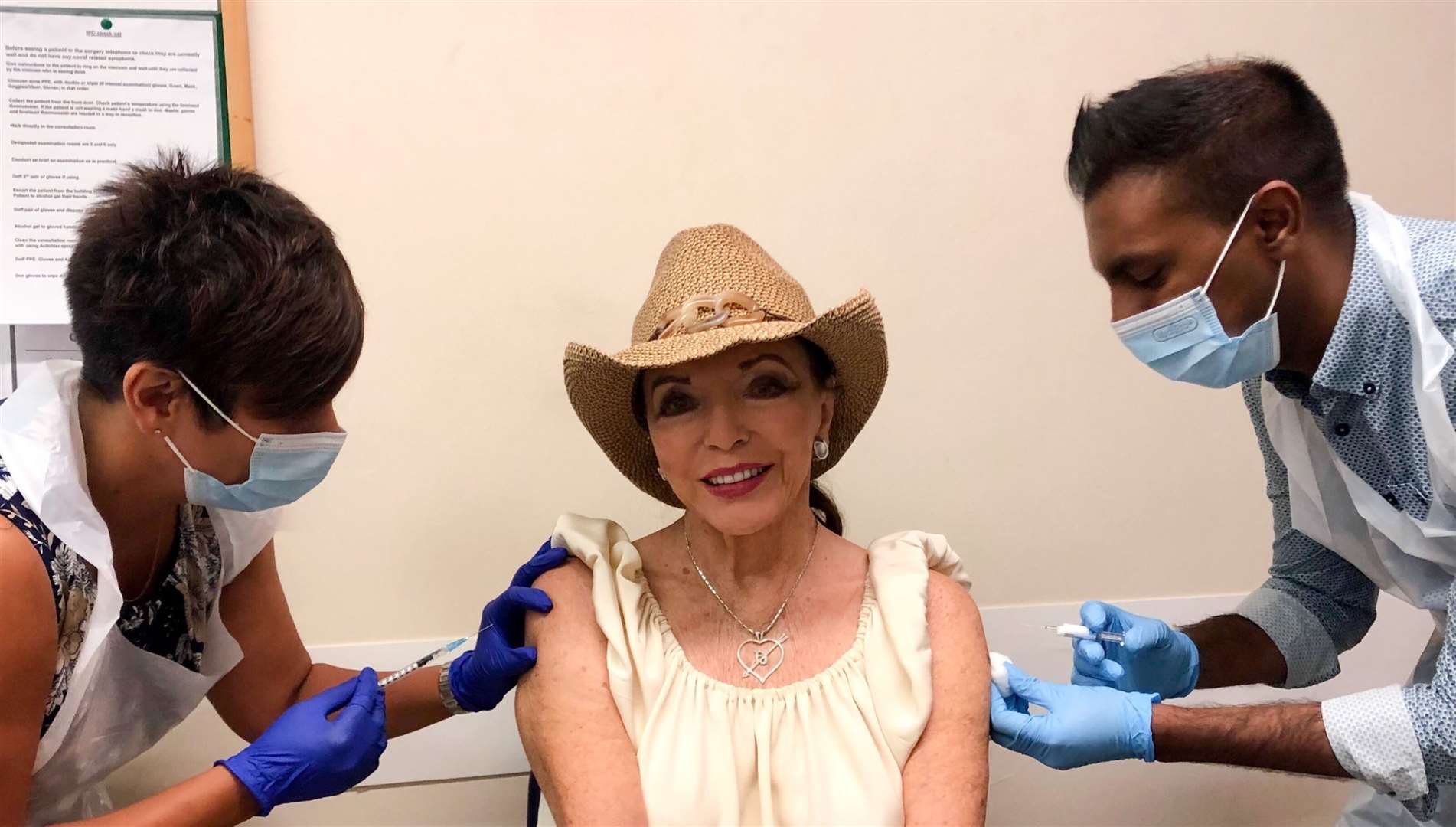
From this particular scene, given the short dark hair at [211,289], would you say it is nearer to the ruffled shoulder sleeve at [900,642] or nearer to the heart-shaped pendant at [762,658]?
the heart-shaped pendant at [762,658]

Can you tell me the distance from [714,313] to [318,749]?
77 centimetres

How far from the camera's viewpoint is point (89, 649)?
1.16 metres

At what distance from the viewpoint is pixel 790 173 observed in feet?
5.98

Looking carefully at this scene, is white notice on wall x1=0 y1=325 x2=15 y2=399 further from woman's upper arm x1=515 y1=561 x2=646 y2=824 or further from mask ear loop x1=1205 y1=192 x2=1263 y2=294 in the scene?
mask ear loop x1=1205 y1=192 x2=1263 y2=294

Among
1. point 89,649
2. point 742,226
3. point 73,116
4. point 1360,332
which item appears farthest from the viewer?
point 742,226

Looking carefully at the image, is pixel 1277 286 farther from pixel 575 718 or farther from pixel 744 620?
pixel 575 718

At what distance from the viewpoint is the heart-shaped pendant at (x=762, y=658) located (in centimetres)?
125

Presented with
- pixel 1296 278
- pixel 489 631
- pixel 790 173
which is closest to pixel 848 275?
pixel 790 173

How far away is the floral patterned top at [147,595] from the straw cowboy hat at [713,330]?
1.98ft

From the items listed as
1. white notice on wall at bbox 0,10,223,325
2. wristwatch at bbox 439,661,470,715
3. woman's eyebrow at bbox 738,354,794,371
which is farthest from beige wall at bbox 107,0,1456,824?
woman's eyebrow at bbox 738,354,794,371

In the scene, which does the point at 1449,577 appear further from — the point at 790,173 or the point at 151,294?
the point at 151,294

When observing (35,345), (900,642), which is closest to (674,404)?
(900,642)

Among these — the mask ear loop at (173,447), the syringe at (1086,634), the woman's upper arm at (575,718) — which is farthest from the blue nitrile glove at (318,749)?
the syringe at (1086,634)

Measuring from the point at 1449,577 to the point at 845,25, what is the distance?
1339mm
